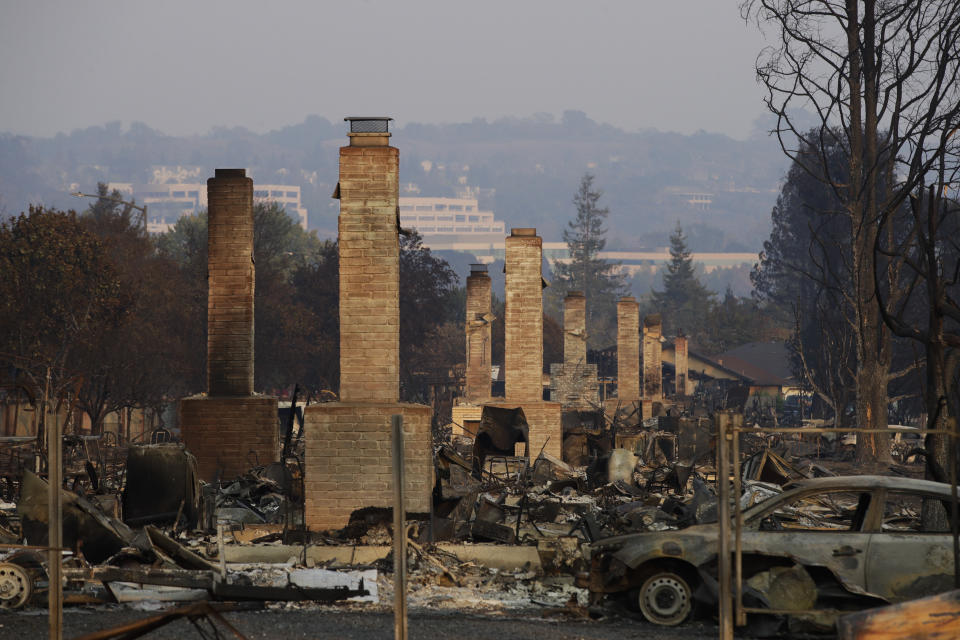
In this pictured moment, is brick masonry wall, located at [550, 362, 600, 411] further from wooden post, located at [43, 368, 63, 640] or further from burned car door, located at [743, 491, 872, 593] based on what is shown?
wooden post, located at [43, 368, 63, 640]

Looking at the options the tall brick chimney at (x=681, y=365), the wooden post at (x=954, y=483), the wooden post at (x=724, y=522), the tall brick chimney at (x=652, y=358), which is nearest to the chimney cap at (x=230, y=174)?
the wooden post at (x=724, y=522)

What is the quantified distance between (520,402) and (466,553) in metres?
12.9

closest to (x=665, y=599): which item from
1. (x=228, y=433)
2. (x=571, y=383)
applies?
(x=228, y=433)

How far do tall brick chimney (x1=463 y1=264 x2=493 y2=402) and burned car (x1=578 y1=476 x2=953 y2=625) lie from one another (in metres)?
24.0

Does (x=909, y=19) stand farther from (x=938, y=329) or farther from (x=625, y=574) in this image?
(x=625, y=574)

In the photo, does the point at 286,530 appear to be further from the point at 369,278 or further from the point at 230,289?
the point at 230,289

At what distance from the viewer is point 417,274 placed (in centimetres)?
6125

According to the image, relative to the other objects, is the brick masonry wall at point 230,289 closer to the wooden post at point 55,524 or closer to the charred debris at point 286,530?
the charred debris at point 286,530

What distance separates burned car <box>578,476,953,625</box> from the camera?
9055 mm

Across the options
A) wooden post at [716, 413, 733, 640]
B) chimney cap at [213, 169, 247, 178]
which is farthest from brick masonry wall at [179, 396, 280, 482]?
wooden post at [716, 413, 733, 640]

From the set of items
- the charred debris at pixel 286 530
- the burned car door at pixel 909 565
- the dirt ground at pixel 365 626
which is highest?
the burned car door at pixel 909 565

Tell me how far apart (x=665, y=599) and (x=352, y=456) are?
4.86 meters

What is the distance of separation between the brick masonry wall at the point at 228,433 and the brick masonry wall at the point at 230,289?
1.50ft

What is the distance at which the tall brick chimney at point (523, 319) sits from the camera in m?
25.6
